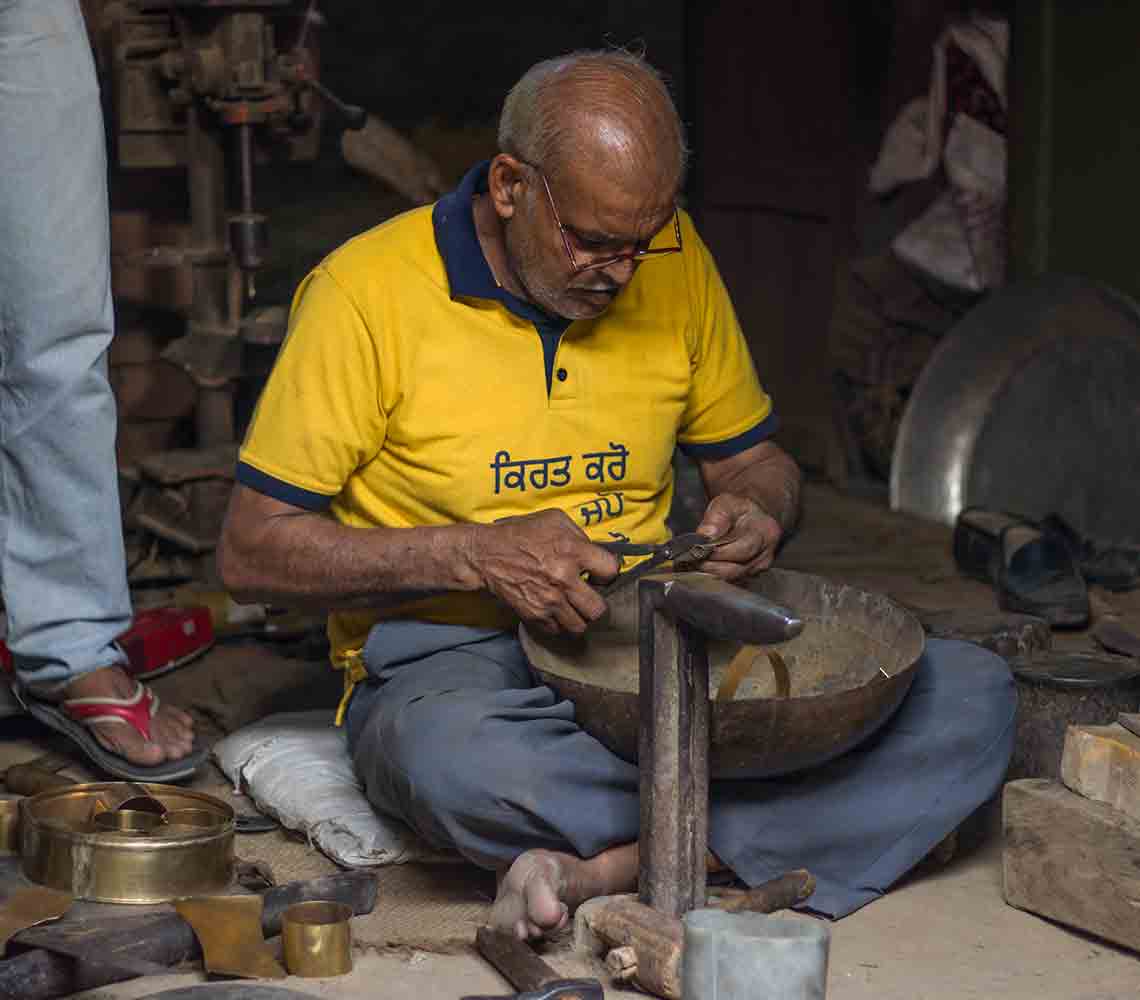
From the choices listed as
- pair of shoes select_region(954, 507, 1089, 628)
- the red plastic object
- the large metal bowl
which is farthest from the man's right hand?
pair of shoes select_region(954, 507, 1089, 628)

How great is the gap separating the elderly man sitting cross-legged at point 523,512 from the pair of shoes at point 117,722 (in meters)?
0.49

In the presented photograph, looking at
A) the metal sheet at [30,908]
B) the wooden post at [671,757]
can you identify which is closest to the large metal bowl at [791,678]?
the wooden post at [671,757]

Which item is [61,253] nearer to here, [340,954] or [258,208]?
[340,954]

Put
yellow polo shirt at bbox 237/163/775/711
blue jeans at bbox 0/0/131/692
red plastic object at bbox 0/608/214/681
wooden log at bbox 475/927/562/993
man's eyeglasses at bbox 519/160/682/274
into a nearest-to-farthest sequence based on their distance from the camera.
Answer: wooden log at bbox 475/927/562/993 → man's eyeglasses at bbox 519/160/682/274 → yellow polo shirt at bbox 237/163/775/711 → blue jeans at bbox 0/0/131/692 → red plastic object at bbox 0/608/214/681

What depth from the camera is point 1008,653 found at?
419 centimetres

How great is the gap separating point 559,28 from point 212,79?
79.2 inches

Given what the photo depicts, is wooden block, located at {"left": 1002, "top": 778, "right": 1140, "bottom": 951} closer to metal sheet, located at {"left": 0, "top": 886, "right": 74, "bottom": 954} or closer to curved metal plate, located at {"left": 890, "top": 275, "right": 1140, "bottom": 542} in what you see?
metal sheet, located at {"left": 0, "top": 886, "right": 74, "bottom": 954}

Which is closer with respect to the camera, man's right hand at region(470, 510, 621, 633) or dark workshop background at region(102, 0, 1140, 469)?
man's right hand at region(470, 510, 621, 633)

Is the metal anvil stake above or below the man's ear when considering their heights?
below

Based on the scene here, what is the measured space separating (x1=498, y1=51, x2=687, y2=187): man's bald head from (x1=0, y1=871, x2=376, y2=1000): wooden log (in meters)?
1.18

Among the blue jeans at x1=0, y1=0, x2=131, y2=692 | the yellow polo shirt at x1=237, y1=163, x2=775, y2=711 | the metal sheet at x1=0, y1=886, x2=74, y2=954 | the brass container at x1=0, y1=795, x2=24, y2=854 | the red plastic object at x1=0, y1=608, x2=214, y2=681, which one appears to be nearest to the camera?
the metal sheet at x1=0, y1=886, x2=74, y2=954

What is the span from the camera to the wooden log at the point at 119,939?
9.53 ft

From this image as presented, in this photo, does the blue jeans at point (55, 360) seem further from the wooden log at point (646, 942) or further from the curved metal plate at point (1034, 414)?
the curved metal plate at point (1034, 414)

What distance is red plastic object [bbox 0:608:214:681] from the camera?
15.0ft
